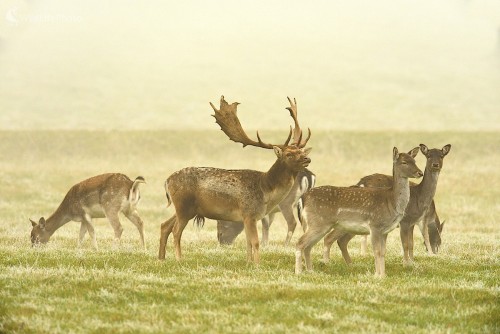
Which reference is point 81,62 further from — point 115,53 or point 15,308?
point 15,308

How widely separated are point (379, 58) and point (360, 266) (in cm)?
8702

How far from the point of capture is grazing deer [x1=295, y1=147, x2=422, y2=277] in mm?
13773

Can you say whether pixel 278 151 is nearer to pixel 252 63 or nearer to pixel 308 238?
pixel 308 238

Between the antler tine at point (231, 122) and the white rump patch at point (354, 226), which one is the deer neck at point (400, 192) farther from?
the antler tine at point (231, 122)

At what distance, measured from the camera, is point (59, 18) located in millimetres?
116750

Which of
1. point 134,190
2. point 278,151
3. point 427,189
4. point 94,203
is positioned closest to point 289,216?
point 134,190

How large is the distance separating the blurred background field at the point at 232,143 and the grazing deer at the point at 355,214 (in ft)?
1.88

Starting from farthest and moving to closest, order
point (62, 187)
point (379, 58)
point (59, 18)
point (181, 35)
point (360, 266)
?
point (59, 18) → point (181, 35) → point (379, 58) → point (62, 187) → point (360, 266)

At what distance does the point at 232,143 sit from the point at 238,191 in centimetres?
3467

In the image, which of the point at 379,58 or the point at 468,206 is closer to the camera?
the point at 468,206

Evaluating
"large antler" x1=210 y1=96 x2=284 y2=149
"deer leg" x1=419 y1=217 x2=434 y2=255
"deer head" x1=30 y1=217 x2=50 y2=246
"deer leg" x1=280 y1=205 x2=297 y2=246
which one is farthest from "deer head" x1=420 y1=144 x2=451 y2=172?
"deer head" x1=30 y1=217 x2=50 y2=246

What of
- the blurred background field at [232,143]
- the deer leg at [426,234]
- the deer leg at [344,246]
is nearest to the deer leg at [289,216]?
the blurred background field at [232,143]

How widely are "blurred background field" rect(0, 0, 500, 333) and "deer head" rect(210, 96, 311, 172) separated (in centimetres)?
183

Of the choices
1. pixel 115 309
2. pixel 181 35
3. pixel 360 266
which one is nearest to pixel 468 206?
pixel 360 266
